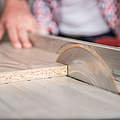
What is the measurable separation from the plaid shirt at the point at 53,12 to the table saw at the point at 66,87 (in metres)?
0.77

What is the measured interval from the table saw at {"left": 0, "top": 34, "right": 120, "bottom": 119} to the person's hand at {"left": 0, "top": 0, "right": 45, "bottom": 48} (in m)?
0.47

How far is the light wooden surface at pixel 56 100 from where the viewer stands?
46 centimetres

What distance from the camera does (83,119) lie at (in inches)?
17.4

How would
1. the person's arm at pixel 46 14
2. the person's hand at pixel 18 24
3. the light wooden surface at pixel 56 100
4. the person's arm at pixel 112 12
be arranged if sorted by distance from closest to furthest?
the light wooden surface at pixel 56 100 < the person's hand at pixel 18 24 < the person's arm at pixel 112 12 < the person's arm at pixel 46 14

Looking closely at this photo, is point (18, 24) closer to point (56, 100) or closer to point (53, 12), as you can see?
point (53, 12)

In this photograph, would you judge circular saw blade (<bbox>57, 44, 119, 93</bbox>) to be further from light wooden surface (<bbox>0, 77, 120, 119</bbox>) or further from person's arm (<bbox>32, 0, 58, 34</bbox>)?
person's arm (<bbox>32, 0, 58, 34</bbox>)

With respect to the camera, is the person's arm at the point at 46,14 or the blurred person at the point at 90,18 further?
the person's arm at the point at 46,14

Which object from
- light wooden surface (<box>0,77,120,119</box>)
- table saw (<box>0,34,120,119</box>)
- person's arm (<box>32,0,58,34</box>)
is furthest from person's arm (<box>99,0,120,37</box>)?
light wooden surface (<box>0,77,120,119</box>)

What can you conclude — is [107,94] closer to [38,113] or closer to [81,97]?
[81,97]

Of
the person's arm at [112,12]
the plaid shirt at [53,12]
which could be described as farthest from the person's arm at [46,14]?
the person's arm at [112,12]

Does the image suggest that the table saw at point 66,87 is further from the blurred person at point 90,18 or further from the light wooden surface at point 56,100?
the blurred person at point 90,18

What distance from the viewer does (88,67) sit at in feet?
2.09

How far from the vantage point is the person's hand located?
126 centimetres

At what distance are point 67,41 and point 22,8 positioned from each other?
2.13 ft
